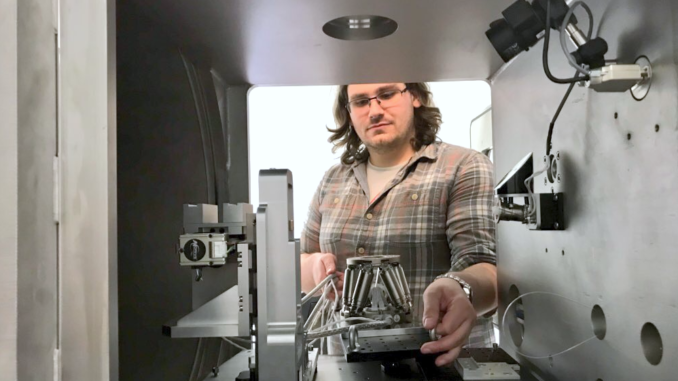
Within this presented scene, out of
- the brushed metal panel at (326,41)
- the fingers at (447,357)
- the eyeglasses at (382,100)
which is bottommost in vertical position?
the fingers at (447,357)

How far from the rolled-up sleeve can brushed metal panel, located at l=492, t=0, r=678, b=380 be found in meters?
0.66

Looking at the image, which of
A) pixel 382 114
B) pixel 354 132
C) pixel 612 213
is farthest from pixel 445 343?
pixel 354 132

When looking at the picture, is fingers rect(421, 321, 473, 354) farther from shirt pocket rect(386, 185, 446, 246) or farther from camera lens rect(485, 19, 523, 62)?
shirt pocket rect(386, 185, 446, 246)

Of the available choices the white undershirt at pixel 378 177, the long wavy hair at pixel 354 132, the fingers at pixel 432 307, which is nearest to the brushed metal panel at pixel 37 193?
the fingers at pixel 432 307

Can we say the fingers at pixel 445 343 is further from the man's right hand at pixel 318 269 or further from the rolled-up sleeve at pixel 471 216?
the rolled-up sleeve at pixel 471 216

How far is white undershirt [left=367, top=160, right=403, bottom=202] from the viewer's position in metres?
1.83

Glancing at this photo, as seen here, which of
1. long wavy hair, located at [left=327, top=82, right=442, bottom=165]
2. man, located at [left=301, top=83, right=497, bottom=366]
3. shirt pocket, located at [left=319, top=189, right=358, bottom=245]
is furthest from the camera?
long wavy hair, located at [left=327, top=82, right=442, bottom=165]

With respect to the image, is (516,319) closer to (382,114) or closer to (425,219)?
(425,219)

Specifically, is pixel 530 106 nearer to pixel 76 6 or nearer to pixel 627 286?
pixel 627 286

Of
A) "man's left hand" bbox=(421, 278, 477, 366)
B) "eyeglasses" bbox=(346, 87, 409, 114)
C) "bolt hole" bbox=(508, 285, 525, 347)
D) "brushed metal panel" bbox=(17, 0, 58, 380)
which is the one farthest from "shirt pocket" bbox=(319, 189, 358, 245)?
"brushed metal panel" bbox=(17, 0, 58, 380)

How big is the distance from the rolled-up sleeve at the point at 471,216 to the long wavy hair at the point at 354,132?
0.78ft

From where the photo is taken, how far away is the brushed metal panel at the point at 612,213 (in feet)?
1.59

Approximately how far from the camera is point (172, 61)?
0.89m

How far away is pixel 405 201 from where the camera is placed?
1.74 meters
